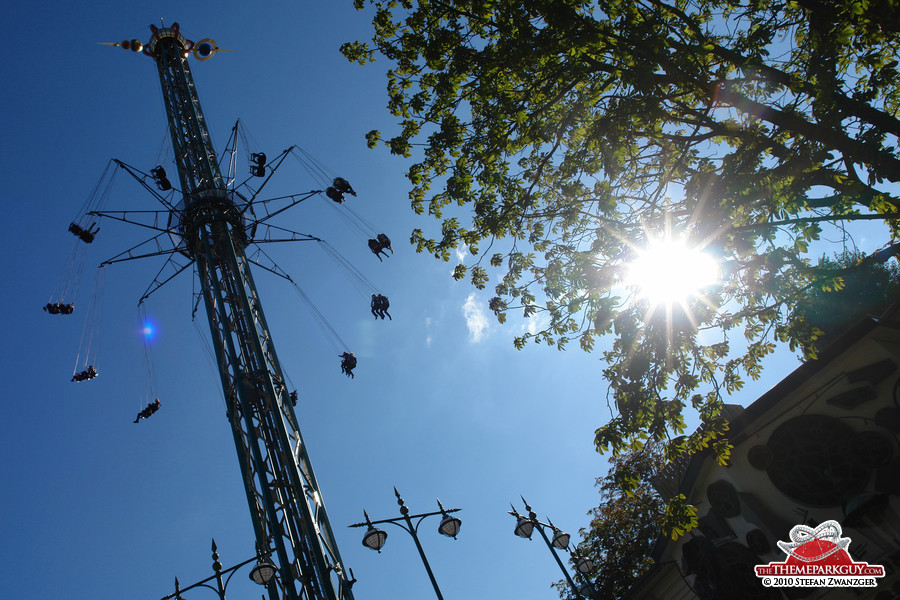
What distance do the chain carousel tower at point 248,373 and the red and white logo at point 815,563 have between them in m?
10.4

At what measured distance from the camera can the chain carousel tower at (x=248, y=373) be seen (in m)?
11.5

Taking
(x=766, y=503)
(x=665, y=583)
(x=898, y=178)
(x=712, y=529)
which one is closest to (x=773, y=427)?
(x=766, y=503)

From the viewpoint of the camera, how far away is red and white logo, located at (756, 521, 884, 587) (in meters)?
13.0

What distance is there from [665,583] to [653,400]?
11271 mm

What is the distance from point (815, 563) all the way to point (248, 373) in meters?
14.3

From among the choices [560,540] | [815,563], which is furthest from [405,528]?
[815,563]

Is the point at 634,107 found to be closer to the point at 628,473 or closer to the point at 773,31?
the point at 773,31

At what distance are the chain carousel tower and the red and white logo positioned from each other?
1041 cm

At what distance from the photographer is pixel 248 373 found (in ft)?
45.6

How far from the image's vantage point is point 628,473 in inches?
366

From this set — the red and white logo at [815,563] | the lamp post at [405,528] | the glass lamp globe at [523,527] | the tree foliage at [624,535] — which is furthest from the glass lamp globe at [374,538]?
the tree foliage at [624,535]

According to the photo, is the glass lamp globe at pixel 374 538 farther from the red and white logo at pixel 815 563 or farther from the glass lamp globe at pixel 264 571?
the red and white logo at pixel 815 563

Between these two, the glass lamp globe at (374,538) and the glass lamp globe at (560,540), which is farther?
the glass lamp globe at (560,540)

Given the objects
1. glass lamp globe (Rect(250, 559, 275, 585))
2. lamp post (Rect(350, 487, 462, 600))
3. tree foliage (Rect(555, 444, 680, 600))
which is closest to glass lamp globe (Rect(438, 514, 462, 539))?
lamp post (Rect(350, 487, 462, 600))
